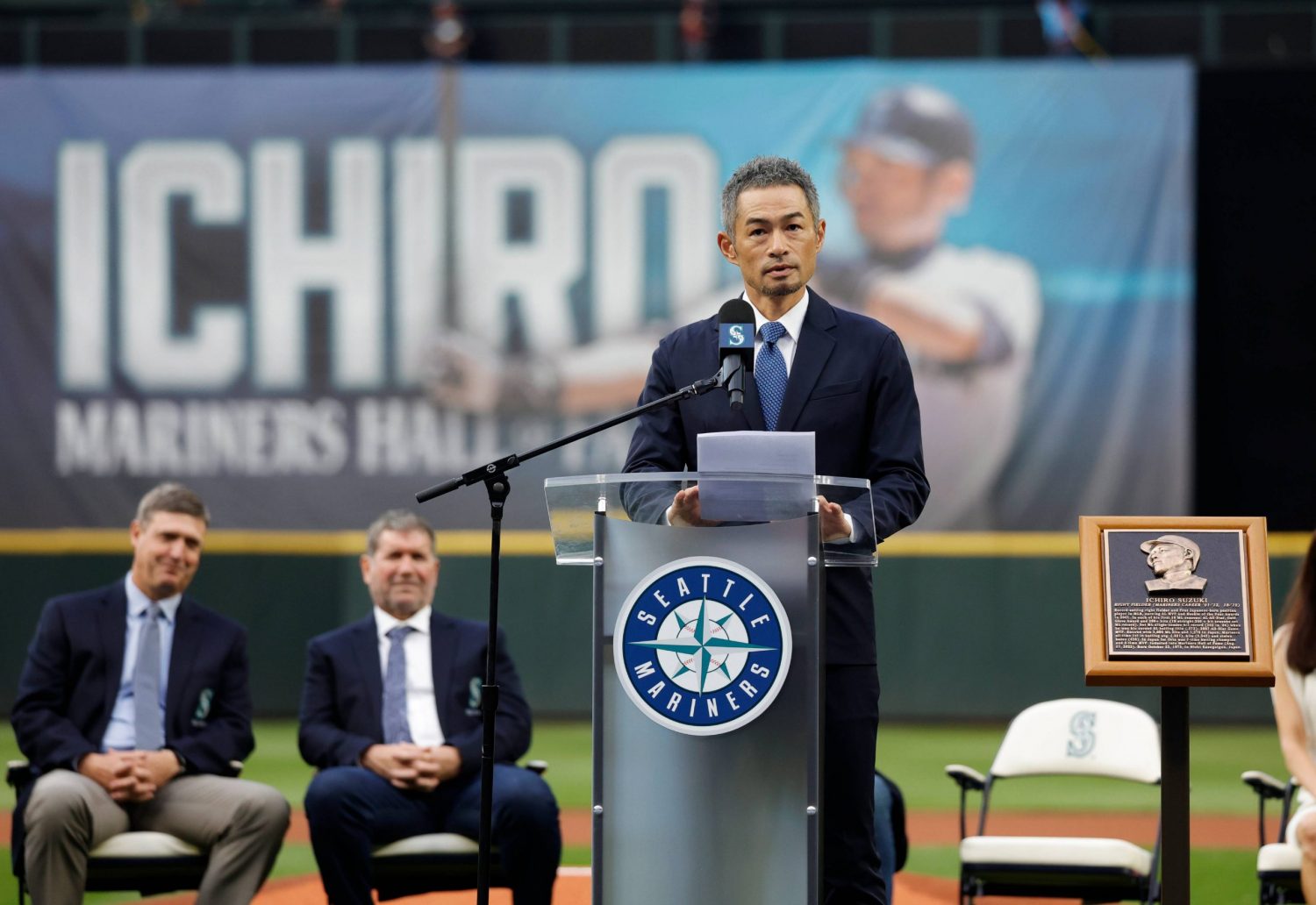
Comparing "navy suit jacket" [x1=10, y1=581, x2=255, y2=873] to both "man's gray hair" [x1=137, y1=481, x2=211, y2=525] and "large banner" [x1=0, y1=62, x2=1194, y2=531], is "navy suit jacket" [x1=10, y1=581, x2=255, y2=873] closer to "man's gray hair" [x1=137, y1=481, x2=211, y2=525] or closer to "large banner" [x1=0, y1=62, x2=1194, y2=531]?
"man's gray hair" [x1=137, y1=481, x2=211, y2=525]

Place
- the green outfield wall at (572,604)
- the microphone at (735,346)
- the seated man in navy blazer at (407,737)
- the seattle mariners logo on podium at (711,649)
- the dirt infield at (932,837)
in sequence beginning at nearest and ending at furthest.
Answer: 1. the seattle mariners logo on podium at (711,649)
2. the microphone at (735,346)
3. the seated man in navy blazer at (407,737)
4. the dirt infield at (932,837)
5. the green outfield wall at (572,604)

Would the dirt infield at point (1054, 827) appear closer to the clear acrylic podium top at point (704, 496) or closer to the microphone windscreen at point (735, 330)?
the clear acrylic podium top at point (704, 496)

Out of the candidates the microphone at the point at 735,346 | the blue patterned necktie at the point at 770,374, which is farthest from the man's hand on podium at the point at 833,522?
the blue patterned necktie at the point at 770,374

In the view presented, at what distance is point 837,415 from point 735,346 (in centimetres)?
32

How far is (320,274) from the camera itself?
1017 cm

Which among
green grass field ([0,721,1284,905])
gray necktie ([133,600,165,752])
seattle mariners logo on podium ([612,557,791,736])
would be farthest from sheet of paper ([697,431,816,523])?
green grass field ([0,721,1284,905])

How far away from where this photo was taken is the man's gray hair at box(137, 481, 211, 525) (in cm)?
507

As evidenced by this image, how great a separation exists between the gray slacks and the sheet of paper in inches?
87.4

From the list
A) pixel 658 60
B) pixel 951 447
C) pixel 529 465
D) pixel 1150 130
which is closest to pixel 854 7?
pixel 658 60

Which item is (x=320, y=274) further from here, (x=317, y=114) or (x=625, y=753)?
(x=625, y=753)

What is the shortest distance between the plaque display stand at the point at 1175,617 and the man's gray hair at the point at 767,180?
0.84 metres

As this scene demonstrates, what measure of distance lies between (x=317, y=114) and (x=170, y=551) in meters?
5.67

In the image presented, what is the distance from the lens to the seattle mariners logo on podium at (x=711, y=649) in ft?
9.66

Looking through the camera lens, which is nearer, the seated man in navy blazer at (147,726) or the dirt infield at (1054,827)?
the seated man in navy blazer at (147,726)
